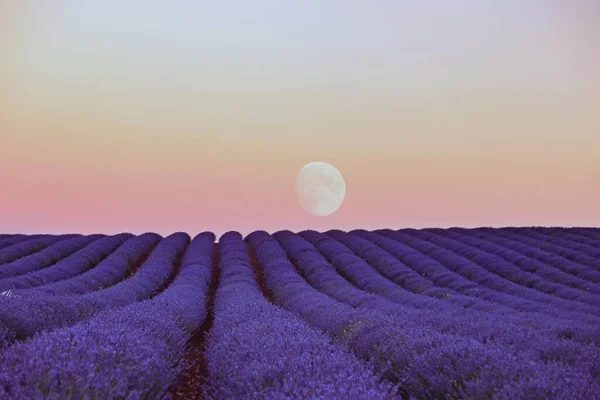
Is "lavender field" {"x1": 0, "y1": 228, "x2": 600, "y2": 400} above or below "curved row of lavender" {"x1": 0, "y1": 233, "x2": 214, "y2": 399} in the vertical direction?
below

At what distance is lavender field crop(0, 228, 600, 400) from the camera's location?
12.4ft

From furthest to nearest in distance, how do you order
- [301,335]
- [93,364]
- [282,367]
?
[301,335], [282,367], [93,364]

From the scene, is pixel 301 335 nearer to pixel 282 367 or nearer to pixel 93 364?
pixel 282 367

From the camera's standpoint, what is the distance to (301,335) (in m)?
5.82

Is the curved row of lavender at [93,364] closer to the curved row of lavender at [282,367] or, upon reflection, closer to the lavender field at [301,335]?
the lavender field at [301,335]

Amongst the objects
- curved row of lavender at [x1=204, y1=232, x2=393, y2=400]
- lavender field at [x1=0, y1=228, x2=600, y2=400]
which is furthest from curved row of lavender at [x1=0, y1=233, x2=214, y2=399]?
curved row of lavender at [x1=204, y1=232, x2=393, y2=400]

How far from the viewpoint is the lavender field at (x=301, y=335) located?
12.4ft

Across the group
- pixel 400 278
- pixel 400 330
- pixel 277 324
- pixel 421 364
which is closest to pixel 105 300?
pixel 277 324

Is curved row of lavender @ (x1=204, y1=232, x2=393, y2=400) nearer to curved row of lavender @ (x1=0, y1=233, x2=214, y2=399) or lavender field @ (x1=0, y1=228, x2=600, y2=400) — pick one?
lavender field @ (x1=0, y1=228, x2=600, y2=400)

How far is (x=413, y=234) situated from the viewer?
3127 centimetres

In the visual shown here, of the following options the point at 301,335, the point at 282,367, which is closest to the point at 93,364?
the point at 282,367

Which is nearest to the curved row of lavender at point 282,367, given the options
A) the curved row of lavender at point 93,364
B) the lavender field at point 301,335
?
the lavender field at point 301,335

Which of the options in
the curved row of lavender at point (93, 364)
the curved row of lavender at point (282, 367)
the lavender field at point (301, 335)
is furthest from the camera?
the lavender field at point (301, 335)

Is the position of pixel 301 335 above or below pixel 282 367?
below
